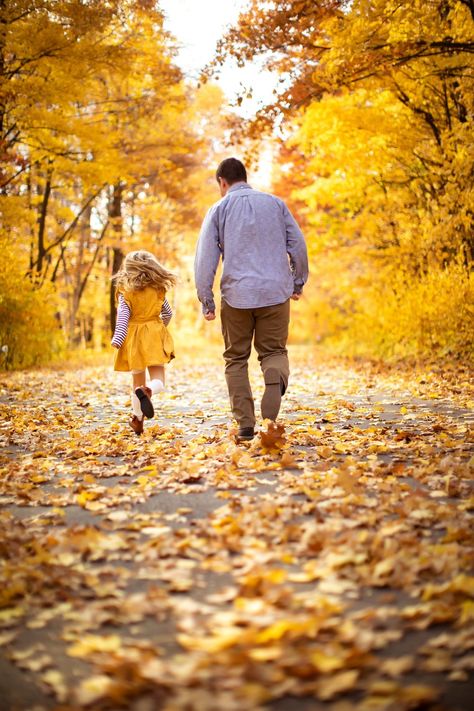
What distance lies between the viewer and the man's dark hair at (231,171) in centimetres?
560

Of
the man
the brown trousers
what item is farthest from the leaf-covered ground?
the man

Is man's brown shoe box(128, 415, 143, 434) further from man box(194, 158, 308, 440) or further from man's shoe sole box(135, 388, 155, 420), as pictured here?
man box(194, 158, 308, 440)

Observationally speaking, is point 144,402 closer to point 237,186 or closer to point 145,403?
point 145,403

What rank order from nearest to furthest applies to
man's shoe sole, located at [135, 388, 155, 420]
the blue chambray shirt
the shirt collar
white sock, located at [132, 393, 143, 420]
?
the blue chambray shirt
the shirt collar
man's shoe sole, located at [135, 388, 155, 420]
white sock, located at [132, 393, 143, 420]

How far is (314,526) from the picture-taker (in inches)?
129

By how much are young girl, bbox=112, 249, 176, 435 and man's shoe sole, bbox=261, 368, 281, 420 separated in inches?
45.6

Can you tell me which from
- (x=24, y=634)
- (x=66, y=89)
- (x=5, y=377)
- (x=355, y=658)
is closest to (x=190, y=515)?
(x=24, y=634)

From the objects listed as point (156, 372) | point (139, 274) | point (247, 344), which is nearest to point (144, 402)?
point (156, 372)

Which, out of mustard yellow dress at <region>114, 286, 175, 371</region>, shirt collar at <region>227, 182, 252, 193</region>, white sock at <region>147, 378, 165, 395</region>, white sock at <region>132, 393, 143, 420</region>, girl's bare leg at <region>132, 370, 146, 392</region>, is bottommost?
white sock at <region>132, 393, 143, 420</region>

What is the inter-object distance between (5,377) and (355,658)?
10919 mm

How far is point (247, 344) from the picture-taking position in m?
5.58

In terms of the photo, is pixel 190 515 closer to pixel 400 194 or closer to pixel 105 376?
pixel 105 376

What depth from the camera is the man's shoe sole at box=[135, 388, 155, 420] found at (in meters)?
5.69

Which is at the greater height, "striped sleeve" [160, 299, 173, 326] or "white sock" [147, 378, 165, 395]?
"striped sleeve" [160, 299, 173, 326]
